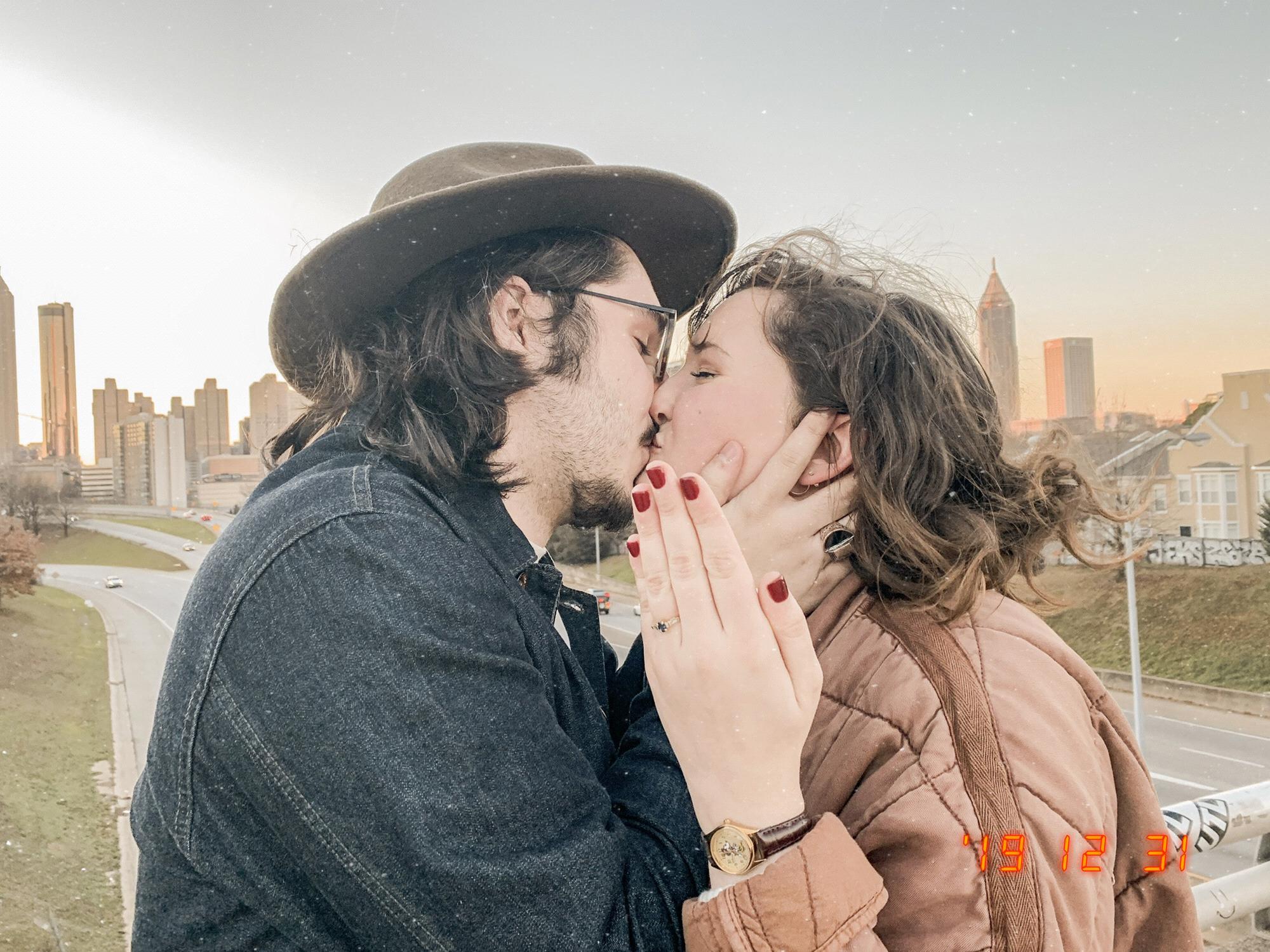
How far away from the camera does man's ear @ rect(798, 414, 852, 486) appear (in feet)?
5.13

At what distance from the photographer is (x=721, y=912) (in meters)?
0.93

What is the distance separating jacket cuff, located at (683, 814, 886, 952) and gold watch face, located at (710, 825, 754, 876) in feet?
0.09

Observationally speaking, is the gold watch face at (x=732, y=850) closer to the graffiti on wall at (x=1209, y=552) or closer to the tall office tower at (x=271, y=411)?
the tall office tower at (x=271, y=411)

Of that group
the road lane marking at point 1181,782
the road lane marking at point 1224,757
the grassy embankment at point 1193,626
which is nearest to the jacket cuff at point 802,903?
the grassy embankment at point 1193,626

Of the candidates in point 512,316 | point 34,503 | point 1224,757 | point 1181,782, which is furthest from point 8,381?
point 1224,757

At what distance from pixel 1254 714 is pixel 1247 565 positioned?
11.2 ft

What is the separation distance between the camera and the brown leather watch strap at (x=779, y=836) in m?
0.94

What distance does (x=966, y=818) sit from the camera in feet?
3.14

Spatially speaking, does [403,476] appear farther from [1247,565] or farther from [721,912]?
[1247,565]

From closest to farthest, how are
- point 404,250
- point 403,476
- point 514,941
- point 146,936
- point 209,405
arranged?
point 514,941
point 146,936
point 403,476
point 404,250
point 209,405

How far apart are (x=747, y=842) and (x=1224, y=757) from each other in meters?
19.8

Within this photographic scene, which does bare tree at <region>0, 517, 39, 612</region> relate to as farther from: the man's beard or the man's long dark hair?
the man's beard

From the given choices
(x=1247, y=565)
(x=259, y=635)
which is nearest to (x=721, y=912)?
(x=259, y=635)

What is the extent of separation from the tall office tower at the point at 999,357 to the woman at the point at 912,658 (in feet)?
0.24
